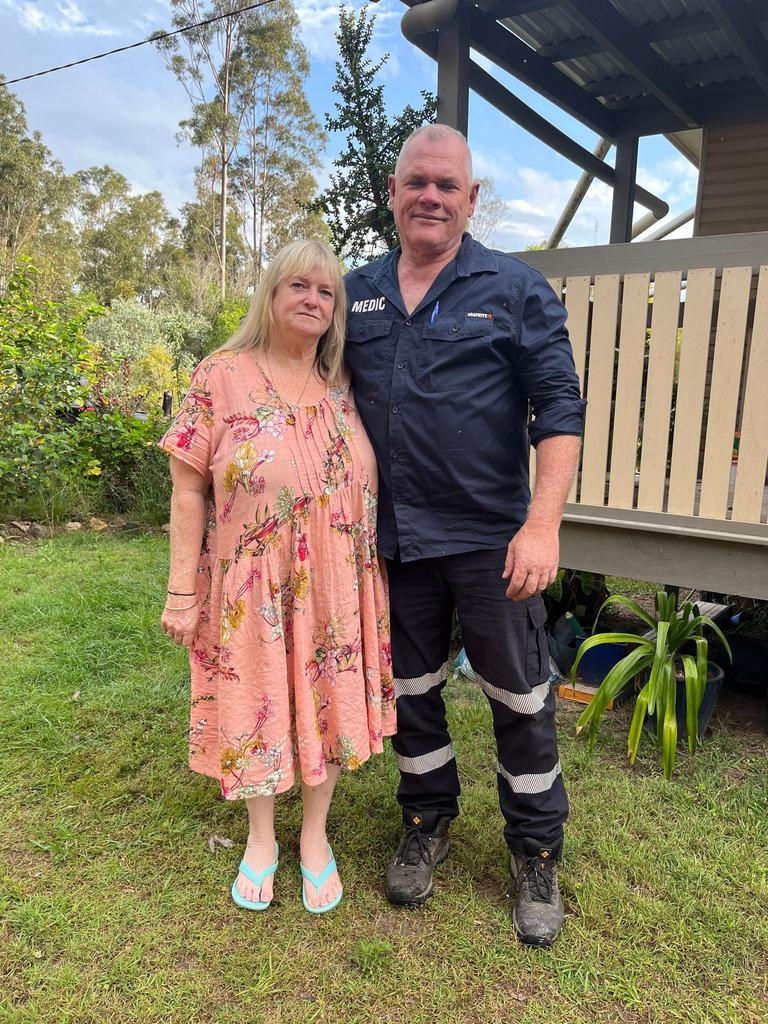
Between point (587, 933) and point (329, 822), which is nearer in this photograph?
point (587, 933)

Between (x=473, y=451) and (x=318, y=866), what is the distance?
124 centimetres

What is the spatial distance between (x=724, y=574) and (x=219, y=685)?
2.16m

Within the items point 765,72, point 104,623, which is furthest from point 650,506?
point 765,72

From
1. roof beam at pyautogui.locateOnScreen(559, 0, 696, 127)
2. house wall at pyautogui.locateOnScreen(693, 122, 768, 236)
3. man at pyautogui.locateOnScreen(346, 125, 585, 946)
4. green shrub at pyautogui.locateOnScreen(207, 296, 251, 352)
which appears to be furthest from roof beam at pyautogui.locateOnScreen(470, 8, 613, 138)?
green shrub at pyautogui.locateOnScreen(207, 296, 251, 352)

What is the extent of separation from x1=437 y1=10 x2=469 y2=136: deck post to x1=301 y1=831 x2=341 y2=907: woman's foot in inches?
158

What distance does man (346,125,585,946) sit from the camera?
1.74 metres

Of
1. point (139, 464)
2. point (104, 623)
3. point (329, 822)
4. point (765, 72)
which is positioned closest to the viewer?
point (329, 822)

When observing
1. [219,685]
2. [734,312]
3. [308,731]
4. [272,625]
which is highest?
[734,312]

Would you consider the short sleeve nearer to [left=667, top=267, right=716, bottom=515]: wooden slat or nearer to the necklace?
the necklace

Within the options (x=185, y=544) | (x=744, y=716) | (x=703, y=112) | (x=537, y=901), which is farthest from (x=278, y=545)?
(x=703, y=112)

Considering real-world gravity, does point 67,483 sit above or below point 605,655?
above

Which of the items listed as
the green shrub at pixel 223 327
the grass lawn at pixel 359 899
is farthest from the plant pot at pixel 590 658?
Answer: the green shrub at pixel 223 327

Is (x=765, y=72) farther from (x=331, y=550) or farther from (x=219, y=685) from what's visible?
(x=219, y=685)

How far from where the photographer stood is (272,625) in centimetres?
175
